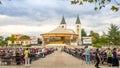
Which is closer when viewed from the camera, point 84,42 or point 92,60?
point 92,60

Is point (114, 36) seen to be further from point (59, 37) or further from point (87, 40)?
point (59, 37)

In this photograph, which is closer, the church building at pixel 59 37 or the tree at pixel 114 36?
the tree at pixel 114 36

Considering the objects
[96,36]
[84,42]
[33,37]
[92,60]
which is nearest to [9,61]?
[92,60]

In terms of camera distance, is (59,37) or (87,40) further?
(59,37)

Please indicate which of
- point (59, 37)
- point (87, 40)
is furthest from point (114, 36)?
point (59, 37)

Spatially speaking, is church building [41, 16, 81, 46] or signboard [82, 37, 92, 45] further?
church building [41, 16, 81, 46]

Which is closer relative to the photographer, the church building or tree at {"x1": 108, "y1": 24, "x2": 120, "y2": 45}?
tree at {"x1": 108, "y1": 24, "x2": 120, "y2": 45}

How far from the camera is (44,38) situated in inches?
6993

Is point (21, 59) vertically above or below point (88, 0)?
below

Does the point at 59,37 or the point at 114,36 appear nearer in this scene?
the point at 114,36

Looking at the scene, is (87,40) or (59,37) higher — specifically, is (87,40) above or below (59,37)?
below

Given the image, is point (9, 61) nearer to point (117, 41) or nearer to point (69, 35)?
point (117, 41)

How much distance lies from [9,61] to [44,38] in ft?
485

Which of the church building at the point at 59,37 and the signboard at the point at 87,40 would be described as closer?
the signboard at the point at 87,40
